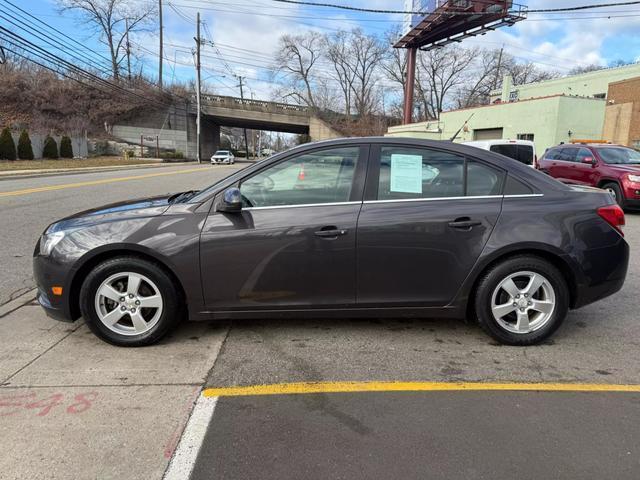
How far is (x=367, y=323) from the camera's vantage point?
4.22 meters

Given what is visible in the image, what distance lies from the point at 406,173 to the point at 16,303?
407 cm

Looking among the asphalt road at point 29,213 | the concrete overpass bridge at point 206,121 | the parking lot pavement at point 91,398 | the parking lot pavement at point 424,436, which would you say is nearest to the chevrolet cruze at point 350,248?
the parking lot pavement at point 91,398

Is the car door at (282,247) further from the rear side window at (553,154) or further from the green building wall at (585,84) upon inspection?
the green building wall at (585,84)

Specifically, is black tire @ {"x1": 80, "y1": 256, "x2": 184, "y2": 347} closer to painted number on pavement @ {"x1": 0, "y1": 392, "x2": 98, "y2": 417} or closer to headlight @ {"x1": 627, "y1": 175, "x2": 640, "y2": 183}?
painted number on pavement @ {"x1": 0, "y1": 392, "x2": 98, "y2": 417}

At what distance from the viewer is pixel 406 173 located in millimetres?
3768

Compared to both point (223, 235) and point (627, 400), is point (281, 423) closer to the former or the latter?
point (223, 235)

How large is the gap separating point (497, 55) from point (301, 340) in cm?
7837

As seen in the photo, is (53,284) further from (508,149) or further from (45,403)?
(508,149)

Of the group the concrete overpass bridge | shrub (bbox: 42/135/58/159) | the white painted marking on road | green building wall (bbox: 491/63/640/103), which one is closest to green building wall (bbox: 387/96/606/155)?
green building wall (bbox: 491/63/640/103)

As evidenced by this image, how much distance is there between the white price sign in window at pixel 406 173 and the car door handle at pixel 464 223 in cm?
37

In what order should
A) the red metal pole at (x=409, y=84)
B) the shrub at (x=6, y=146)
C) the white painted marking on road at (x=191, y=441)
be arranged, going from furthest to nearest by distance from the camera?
the red metal pole at (x=409, y=84)
the shrub at (x=6, y=146)
the white painted marking on road at (x=191, y=441)

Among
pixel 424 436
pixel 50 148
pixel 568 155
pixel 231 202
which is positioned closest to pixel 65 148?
pixel 50 148

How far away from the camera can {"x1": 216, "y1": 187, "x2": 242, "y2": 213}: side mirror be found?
11.5 ft

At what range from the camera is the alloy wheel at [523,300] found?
12.1ft
